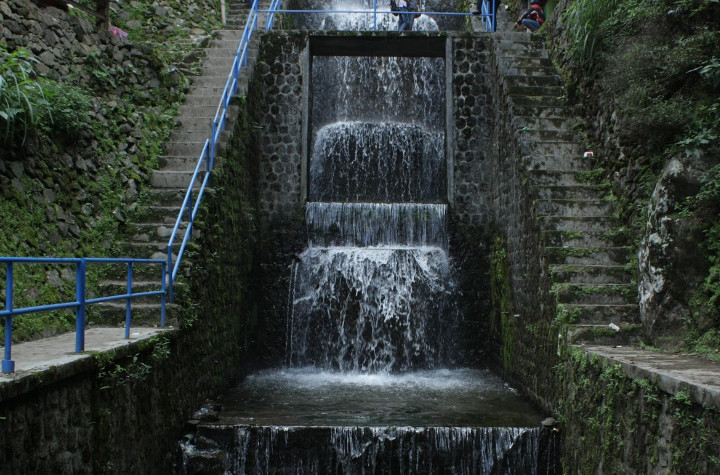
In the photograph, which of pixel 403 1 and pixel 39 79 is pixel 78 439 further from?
pixel 403 1

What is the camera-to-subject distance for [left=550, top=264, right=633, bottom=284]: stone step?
7051mm

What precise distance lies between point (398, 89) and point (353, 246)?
247 inches

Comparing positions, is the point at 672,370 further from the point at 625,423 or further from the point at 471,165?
the point at 471,165

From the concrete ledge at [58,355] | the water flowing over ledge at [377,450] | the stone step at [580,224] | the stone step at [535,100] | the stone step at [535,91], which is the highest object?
the stone step at [535,91]

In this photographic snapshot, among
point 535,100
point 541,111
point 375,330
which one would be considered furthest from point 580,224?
point 375,330

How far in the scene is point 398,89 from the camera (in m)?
15.8

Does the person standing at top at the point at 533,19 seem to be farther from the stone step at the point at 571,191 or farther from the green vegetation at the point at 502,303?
the stone step at the point at 571,191

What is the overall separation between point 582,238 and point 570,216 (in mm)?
449

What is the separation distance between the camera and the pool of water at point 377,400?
275 inches

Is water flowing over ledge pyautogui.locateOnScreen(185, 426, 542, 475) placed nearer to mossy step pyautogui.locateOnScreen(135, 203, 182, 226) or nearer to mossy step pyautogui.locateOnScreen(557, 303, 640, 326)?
mossy step pyautogui.locateOnScreen(557, 303, 640, 326)

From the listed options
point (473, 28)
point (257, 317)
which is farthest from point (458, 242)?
point (473, 28)

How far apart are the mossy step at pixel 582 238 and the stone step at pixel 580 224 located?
11 cm

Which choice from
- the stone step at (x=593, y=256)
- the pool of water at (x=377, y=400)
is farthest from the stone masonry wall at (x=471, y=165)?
the stone step at (x=593, y=256)

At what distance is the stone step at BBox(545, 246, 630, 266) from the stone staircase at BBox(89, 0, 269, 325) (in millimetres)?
4410
